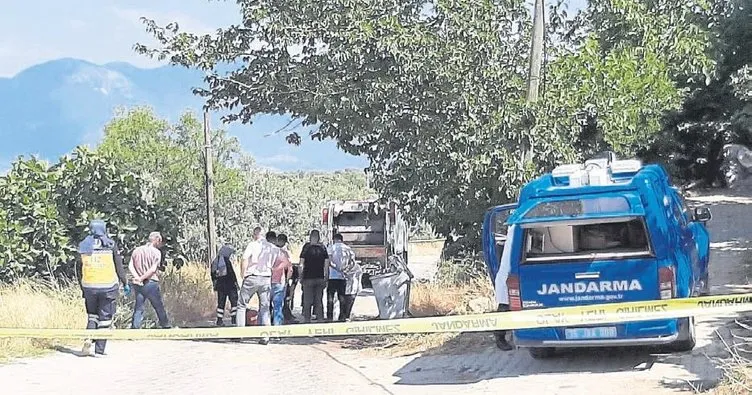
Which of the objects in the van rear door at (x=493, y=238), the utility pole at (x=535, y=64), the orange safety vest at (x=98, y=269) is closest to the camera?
the van rear door at (x=493, y=238)

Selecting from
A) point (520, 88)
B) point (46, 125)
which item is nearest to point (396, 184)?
point (520, 88)

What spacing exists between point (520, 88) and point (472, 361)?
537 cm

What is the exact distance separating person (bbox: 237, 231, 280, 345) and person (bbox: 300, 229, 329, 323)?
1241mm

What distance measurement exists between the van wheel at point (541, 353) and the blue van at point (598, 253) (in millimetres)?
111

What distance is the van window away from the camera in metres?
9.57

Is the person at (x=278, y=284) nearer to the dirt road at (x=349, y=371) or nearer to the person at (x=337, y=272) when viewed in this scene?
the dirt road at (x=349, y=371)

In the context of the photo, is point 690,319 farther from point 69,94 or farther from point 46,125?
point 69,94

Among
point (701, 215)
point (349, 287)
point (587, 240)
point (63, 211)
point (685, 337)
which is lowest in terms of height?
point (685, 337)

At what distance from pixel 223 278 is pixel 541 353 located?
20.3ft

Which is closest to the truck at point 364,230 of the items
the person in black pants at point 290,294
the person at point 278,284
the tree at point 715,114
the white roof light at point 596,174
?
the tree at point 715,114

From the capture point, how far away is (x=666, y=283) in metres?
9.26

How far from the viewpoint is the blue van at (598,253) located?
935 centimetres

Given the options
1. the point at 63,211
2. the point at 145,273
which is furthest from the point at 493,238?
the point at 63,211

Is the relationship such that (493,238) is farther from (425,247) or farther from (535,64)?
(425,247)
